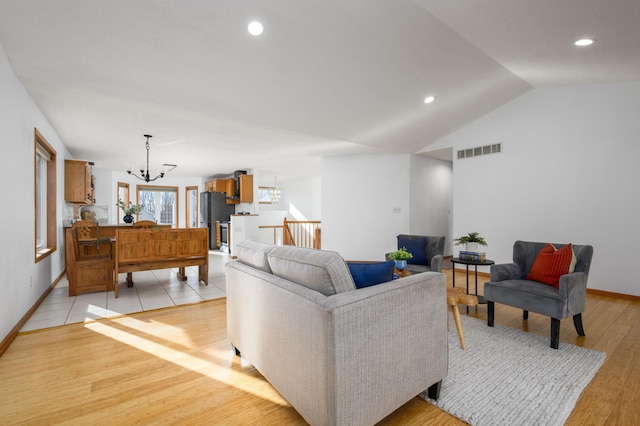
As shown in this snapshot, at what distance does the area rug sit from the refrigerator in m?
7.80

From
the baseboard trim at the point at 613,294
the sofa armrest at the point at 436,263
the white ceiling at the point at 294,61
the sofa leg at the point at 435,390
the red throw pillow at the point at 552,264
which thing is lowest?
the baseboard trim at the point at 613,294

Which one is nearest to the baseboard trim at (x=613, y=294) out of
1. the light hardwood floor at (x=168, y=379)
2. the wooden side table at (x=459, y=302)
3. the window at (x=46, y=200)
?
the light hardwood floor at (x=168, y=379)

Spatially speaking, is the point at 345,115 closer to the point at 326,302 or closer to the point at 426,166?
the point at 426,166

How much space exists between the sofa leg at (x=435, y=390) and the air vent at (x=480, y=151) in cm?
477

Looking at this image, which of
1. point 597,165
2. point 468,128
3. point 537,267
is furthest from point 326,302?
point 468,128

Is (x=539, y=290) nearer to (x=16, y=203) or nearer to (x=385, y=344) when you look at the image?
(x=385, y=344)

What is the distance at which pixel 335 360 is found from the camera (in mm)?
A: 1344

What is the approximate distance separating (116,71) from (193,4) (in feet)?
3.94

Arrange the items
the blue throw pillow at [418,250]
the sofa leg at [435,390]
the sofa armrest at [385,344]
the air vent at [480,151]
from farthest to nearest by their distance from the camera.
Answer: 1. the air vent at [480,151]
2. the blue throw pillow at [418,250]
3. the sofa leg at [435,390]
4. the sofa armrest at [385,344]

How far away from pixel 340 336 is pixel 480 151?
17.8ft

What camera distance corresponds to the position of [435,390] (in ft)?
6.19

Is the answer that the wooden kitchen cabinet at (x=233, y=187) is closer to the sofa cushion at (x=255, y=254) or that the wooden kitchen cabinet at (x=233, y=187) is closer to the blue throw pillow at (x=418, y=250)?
the blue throw pillow at (x=418, y=250)

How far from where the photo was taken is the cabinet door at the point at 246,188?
28.6ft

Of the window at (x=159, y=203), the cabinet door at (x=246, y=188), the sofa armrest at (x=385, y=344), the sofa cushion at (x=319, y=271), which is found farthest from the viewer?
the window at (x=159, y=203)
